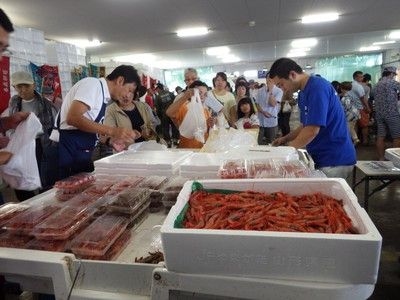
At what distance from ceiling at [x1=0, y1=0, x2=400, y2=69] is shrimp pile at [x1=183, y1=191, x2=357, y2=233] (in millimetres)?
5544

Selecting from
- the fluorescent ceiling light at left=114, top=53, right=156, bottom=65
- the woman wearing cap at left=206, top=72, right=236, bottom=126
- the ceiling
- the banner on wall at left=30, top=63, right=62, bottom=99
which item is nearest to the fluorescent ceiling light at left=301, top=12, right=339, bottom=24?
the ceiling

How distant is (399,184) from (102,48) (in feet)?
30.8

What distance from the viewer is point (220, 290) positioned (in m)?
0.93

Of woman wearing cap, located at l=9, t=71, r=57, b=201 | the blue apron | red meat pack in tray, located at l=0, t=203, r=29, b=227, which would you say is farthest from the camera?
woman wearing cap, located at l=9, t=71, r=57, b=201

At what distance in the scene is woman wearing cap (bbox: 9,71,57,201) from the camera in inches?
149

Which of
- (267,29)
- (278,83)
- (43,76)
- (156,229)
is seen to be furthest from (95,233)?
(267,29)

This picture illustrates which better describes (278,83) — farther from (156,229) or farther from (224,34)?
(224,34)

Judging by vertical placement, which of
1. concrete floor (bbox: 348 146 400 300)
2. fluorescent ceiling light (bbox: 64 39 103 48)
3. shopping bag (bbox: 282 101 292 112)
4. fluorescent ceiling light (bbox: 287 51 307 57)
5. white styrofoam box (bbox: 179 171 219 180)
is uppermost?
fluorescent ceiling light (bbox: 64 39 103 48)

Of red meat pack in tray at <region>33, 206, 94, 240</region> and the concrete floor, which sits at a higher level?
red meat pack in tray at <region>33, 206, 94, 240</region>

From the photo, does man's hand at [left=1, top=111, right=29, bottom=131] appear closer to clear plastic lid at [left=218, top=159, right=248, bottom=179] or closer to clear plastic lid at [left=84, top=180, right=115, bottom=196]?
clear plastic lid at [left=84, top=180, right=115, bottom=196]

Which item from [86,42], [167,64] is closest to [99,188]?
Result: [86,42]

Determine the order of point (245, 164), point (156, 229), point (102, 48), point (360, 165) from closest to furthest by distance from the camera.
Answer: point (156, 229)
point (245, 164)
point (360, 165)
point (102, 48)

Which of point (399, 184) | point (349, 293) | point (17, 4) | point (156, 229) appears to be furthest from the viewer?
point (17, 4)

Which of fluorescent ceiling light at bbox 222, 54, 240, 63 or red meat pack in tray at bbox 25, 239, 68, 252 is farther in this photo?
fluorescent ceiling light at bbox 222, 54, 240, 63
